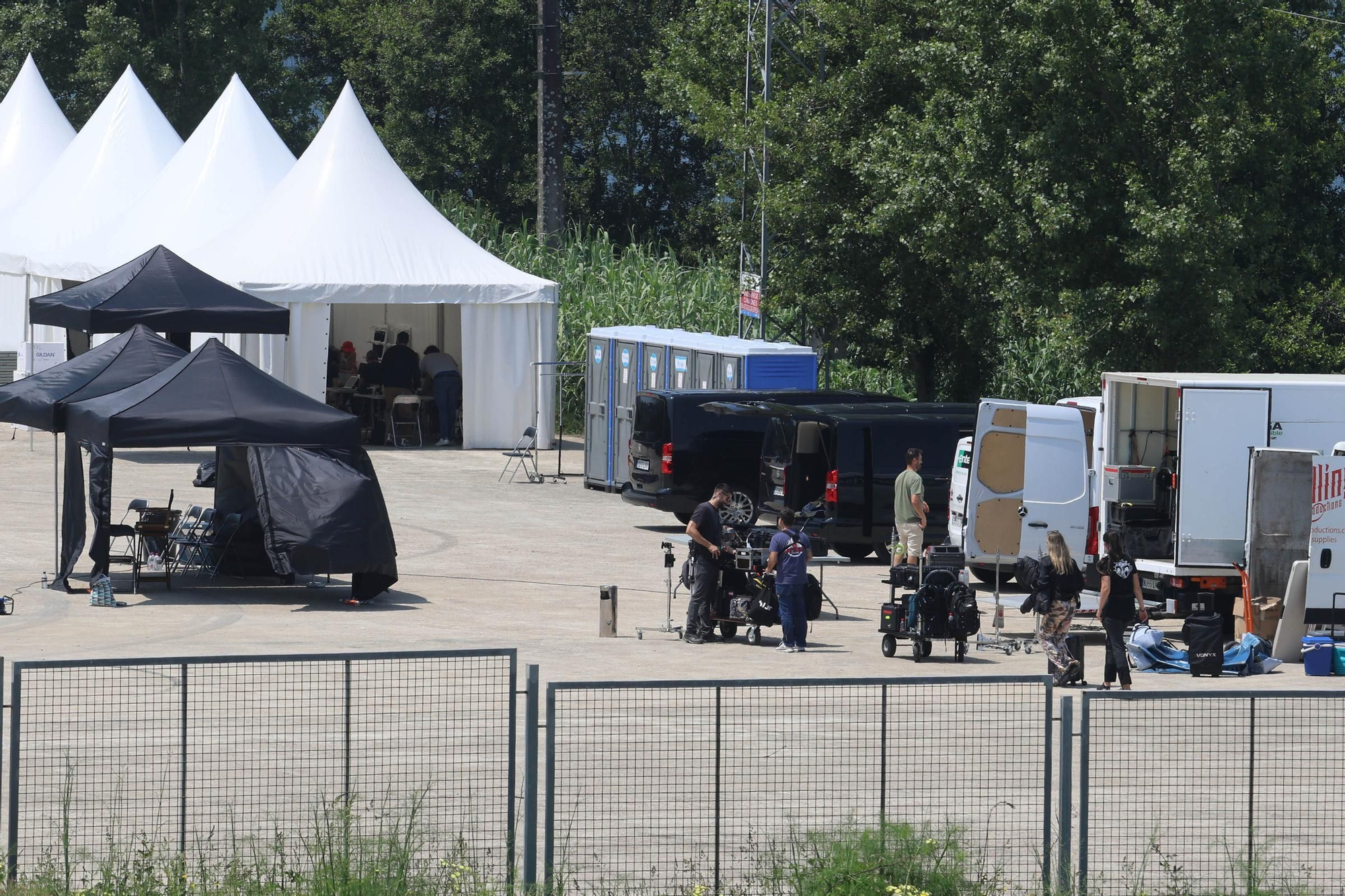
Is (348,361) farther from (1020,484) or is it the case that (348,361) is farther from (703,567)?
(703,567)

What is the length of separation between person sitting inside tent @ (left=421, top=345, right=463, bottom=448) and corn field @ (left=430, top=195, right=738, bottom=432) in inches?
117

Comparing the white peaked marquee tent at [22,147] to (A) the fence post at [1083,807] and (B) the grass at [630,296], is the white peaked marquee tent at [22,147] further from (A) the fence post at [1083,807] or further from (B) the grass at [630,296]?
(A) the fence post at [1083,807]

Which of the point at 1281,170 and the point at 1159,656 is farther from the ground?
the point at 1281,170

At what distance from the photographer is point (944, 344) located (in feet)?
105

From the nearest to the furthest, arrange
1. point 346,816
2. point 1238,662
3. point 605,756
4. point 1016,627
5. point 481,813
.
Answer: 1. point 346,816
2. point 481,813
3. point 605,756
4. point 1238,662
5. point 1016,627

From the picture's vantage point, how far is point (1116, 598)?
15.2 meters

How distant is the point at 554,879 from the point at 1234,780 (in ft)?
11.0

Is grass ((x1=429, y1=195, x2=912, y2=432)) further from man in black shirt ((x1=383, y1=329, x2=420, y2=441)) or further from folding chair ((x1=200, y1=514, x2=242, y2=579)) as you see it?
folding chair ((x1=200, y1=514, x2=242, y2=579))

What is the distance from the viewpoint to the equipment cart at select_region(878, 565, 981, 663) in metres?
16.1

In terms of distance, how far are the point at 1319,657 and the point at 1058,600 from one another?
2446 mm

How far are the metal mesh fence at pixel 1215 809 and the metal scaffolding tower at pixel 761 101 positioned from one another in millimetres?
21736

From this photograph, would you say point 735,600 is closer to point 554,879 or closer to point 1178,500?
point 1178,500

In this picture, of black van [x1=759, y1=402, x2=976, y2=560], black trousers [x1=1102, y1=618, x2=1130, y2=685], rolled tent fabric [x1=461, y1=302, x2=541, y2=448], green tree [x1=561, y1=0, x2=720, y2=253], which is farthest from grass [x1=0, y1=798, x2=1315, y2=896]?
green tree [x1=561, y1=0, x2=720, y2=253]

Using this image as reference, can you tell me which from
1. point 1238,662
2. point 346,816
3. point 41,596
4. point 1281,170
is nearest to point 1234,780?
point 346,816
